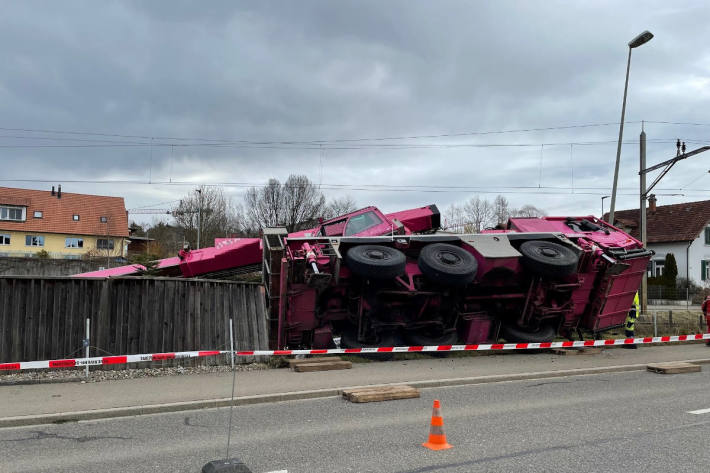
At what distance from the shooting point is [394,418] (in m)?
7.06

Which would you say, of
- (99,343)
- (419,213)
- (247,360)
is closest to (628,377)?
(419,213)

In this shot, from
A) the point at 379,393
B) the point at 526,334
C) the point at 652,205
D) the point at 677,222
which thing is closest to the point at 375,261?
the point at 379,393

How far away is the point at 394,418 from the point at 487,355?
233 inches

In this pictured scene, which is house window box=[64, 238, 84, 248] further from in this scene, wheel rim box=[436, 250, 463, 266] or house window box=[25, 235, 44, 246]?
Answer: wheel rim box=[436, 250, 463, 266]

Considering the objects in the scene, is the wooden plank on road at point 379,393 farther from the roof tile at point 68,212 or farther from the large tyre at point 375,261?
the roof tile at point 68,212

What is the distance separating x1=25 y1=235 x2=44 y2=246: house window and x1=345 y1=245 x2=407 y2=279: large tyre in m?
48.2

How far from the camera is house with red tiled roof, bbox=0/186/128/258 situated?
49.9m

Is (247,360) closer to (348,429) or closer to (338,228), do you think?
(338,228)

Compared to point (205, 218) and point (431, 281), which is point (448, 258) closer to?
point (431, 281)

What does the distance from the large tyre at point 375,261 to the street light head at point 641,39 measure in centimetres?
1189

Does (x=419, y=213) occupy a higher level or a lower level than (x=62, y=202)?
lower

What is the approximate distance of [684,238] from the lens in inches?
1655

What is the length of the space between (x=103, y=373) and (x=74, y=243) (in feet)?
156

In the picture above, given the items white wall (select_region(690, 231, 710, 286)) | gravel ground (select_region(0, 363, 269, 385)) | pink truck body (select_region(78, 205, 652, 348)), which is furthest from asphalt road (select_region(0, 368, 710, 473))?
white wall (select_region(690, 231, 710, 286))
